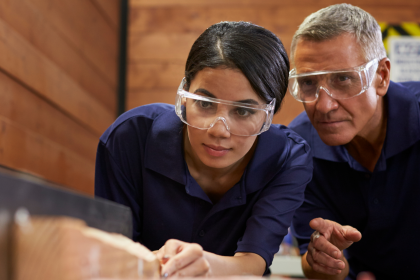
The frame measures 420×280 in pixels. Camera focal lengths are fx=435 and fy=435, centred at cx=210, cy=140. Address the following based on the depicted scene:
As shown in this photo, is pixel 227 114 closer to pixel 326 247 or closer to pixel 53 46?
pixel 326 247

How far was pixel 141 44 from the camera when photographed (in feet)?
12.1

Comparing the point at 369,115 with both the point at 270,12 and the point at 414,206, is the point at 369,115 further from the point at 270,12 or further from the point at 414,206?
the point at 270,12

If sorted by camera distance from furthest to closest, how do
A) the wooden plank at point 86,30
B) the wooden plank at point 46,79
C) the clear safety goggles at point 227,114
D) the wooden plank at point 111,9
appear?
1. the wooden plank at point 111,9
2. the wooden plank at point 86,30
3. the wooden plank at point 46,79
4. the clear safety goggles at point 227,114

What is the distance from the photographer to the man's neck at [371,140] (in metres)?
1.62

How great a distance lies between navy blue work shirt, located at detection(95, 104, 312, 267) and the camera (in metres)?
1.27

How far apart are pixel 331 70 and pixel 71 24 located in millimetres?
1846

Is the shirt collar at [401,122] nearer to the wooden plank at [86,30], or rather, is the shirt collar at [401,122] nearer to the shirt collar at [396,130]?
the shirt collar at [396,130]

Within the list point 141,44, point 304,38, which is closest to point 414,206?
point 304,38

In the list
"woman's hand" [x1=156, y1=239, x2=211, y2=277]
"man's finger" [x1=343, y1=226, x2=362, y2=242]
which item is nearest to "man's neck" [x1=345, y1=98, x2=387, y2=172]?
"man's finger" [x1=343, y1=226, x2=362, y2=242]

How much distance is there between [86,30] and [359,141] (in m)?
2.08

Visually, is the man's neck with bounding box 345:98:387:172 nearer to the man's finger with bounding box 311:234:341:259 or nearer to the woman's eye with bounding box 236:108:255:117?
the man's finger with bounding box 311:234:341:259

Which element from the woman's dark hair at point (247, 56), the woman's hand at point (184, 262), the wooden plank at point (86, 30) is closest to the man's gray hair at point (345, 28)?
the woman's dark hair at point (247, 56)

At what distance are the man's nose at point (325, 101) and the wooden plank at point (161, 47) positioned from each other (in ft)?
7.52

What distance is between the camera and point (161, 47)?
12.0ft
